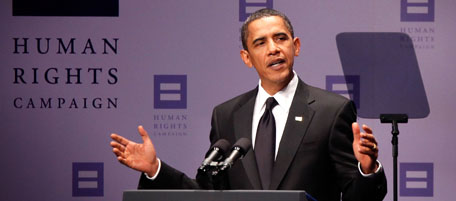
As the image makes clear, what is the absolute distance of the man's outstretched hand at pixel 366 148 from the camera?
2.42m

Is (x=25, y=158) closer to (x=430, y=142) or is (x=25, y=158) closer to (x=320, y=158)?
(x=320, y=158)

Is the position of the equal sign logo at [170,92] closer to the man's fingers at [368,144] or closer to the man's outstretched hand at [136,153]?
the man's outstretched hand at [136,153]

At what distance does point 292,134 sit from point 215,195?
1.05 m

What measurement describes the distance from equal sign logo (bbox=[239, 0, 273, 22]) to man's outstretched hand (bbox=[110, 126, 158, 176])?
207 centimetres

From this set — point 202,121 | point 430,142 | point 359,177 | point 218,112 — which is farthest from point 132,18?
point 359,177

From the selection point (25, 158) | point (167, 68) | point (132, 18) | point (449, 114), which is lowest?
point (25, 158)

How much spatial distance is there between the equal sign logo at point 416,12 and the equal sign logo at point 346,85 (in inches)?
20.8

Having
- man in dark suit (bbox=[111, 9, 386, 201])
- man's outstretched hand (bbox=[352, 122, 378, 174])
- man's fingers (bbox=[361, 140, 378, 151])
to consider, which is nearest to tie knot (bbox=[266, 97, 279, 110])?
man in dark suit (bbox=[111, 9, 386, 201])

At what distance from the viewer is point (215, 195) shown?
2.12m

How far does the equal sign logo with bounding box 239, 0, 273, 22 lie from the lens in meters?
4.62

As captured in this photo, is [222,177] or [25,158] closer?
[222,177]

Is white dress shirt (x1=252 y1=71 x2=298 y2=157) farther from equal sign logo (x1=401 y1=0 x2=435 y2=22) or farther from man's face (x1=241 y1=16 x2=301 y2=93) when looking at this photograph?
equal sign logo (x1=401 y1=0 x2=435 y2=22)

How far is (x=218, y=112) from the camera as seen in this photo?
3.45 metres

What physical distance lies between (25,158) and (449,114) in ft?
9.30
